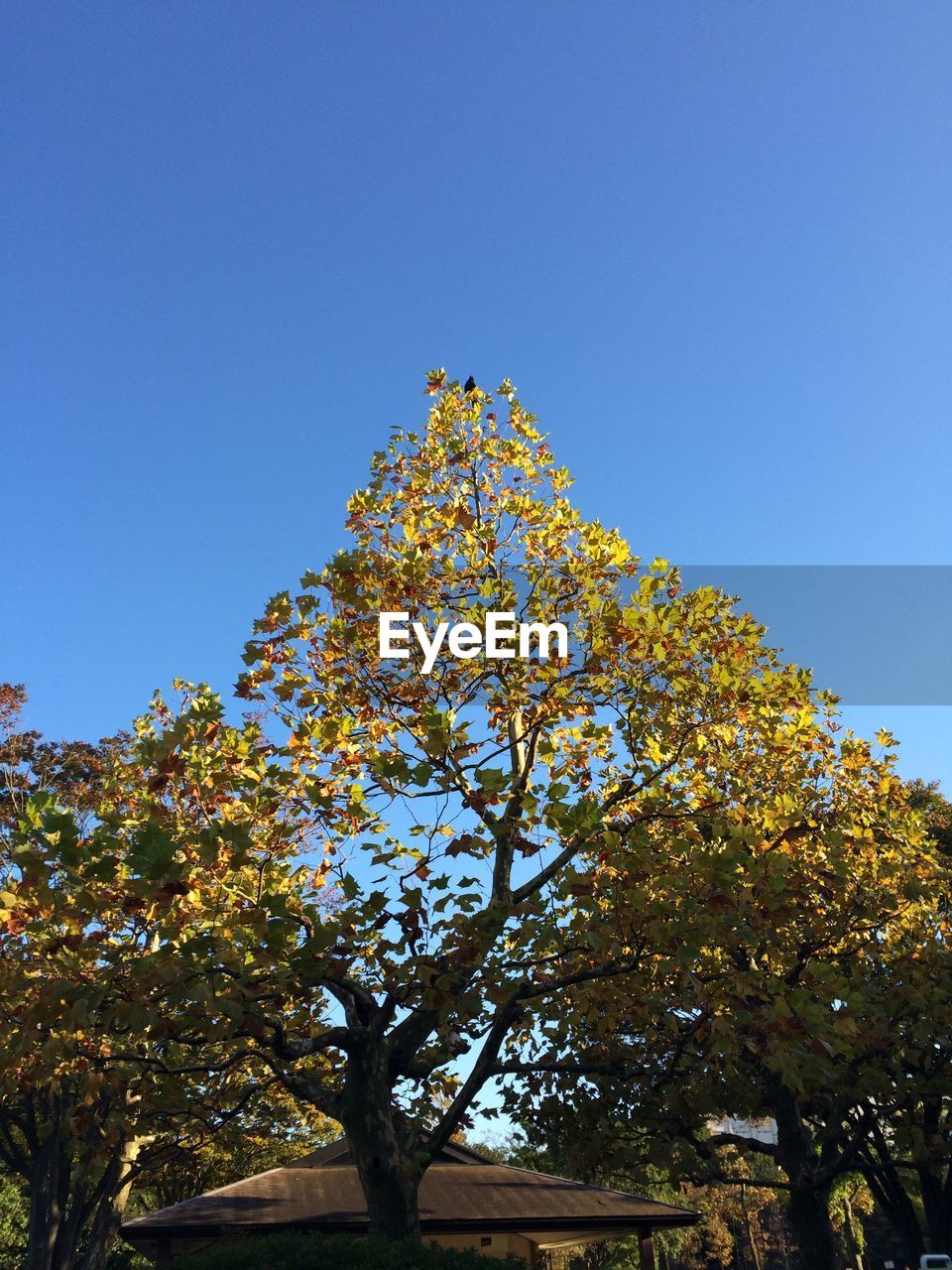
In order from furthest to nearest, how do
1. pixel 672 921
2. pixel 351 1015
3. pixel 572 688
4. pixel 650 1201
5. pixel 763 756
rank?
pixel 650 1201 < pixel 763 756 < pixel 572 688 < pixel 351 1015 < pixel 672 921

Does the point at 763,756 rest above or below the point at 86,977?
above

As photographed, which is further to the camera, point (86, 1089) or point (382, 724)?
point (382, 724)

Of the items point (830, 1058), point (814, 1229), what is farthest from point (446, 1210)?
point (830, 1058)

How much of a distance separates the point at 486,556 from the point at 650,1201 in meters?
16.6

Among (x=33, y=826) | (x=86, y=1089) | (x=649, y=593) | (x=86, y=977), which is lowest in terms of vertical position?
(x=86, y=1089)

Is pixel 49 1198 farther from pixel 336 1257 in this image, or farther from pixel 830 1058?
pixel 830 1058

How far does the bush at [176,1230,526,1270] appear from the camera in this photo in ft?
26.2

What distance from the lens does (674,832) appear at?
11.5 m

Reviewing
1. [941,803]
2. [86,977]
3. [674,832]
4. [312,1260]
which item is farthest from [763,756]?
[941,803]

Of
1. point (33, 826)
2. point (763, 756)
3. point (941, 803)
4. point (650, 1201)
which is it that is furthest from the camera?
point (941, 803)

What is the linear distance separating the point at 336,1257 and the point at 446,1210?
11701 mm

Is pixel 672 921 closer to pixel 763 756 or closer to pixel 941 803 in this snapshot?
pixel 763 756

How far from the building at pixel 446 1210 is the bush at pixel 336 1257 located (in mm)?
9021

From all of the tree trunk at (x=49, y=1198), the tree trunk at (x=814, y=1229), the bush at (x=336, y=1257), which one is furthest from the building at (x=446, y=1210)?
the bush at (x=336, y=1257)
